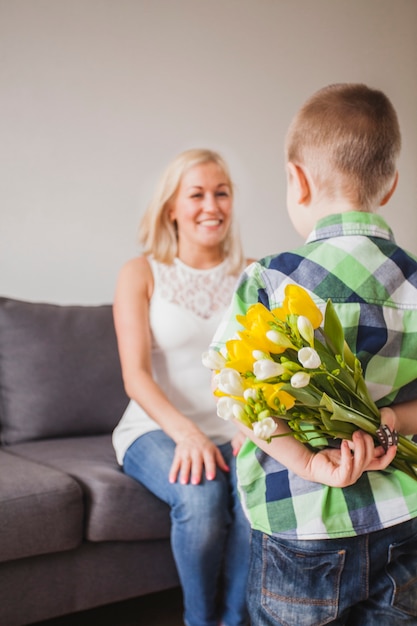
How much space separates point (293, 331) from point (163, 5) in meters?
2.66

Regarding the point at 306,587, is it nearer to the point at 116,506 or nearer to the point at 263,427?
the point at 263,427

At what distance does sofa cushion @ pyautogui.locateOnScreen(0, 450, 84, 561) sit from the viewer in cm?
182

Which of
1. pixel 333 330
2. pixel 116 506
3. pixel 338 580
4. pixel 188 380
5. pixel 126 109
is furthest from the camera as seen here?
pixel 126 109

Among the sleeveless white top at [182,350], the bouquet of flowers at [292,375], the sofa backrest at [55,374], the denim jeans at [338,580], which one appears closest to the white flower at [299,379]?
the bouquet of flowers at [292,375]

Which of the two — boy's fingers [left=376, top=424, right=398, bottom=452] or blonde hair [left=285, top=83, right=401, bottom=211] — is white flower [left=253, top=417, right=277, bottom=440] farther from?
blonde hair [left=285, top=83, right=401, bottom=211]

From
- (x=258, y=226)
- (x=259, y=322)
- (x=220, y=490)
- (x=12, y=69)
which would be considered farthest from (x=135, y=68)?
(x=259, y=322)

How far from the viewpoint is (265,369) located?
3.10 ft

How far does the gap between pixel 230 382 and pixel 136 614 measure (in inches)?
63.2

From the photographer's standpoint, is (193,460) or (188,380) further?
(188,380)

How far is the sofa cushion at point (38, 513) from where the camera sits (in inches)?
71.6

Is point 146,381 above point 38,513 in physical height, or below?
above

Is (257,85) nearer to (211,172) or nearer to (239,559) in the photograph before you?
(211,172)

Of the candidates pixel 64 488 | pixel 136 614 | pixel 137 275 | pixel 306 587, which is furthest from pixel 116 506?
pixel 306 587

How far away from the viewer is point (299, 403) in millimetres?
1048
